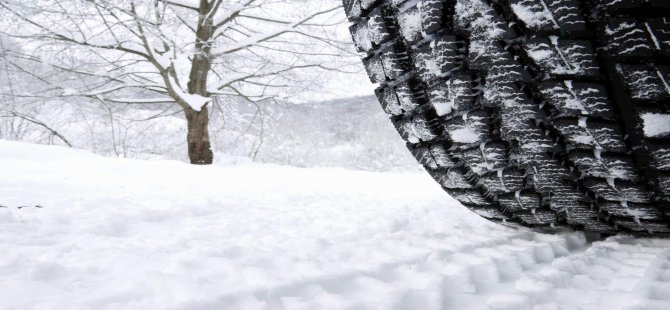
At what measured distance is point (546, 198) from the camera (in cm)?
75

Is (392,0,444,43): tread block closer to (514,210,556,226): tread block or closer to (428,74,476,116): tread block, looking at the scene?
(428,74,476,116): tread block

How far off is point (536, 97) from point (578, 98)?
0.18ft

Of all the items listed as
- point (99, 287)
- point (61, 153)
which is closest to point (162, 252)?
point (99, 287)

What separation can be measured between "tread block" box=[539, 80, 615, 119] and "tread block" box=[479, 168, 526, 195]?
16 cm

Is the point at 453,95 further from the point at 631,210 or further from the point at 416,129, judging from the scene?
the point at 631,210

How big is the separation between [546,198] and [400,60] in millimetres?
368

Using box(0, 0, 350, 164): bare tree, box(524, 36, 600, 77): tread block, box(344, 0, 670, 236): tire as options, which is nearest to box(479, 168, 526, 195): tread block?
box(344, 0, 670, 236): tire

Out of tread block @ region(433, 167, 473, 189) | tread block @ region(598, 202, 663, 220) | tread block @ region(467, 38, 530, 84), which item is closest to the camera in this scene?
tread block @ region(467, 38, 530, 84)

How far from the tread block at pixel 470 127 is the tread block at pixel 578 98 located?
0.32ft

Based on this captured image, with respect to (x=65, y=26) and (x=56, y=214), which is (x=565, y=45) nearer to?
(x=56, y=214)

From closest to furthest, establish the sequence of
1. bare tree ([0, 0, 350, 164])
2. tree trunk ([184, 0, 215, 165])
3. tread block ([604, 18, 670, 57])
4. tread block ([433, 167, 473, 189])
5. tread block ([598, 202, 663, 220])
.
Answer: tread block ([604, 18, 670, 57]) < tread block ([598, 202, 663, 220]) < tread block ([433, 167, 473, 189]) < bare tree ([0, 0, 350, 164]) < tree trunk ([184, 0, 215, 165])

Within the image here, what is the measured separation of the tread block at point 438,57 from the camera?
1.98 feet

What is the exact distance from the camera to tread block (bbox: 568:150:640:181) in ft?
1.98

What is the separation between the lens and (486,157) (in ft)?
2.30
